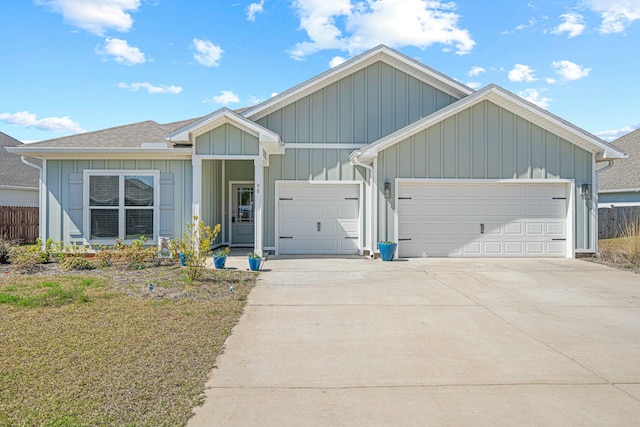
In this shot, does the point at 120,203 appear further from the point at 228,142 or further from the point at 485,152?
the point at 485,152

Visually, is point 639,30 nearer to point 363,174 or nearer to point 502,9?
point 502,9

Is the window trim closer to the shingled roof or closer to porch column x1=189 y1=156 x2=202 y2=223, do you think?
the shingled roof

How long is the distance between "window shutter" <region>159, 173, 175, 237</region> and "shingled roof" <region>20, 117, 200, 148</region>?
1.09m

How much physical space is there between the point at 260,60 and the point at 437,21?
7.13 meters

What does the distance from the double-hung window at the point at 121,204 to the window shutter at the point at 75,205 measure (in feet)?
0.65

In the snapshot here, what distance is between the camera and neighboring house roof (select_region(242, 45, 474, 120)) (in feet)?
41.1

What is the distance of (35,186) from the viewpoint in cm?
2081

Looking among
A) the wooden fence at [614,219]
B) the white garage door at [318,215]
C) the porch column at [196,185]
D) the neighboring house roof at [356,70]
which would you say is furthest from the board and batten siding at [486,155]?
the wooden fence at [614,219]

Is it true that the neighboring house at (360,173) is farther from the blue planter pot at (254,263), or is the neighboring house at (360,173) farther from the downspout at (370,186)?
the blue planter pot at (254,263)

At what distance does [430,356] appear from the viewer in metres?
4.46

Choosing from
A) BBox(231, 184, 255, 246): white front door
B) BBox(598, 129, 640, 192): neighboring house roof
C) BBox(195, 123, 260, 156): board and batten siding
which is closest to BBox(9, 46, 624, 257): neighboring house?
BBox(195, 123, 260, 156): board and batten siding

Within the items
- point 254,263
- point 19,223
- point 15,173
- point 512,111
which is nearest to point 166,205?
point 254,263

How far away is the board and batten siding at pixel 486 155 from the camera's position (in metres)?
11.5

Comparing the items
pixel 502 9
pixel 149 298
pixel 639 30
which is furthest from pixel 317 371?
pixel 639 30
